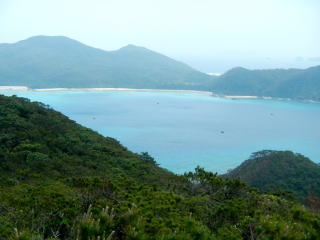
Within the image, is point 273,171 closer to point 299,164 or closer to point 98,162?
point 299,164

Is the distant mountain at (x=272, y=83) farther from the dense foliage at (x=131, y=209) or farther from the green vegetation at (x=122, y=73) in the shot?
the dense foliage at (x=131, y=209)

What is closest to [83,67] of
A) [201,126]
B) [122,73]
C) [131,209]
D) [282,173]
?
[122,73]

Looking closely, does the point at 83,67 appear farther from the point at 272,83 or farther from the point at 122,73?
the point at 272,83

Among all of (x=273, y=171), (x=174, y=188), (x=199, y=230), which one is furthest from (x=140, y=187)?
(x=273, y=171)

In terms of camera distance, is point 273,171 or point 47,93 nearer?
point 273,171

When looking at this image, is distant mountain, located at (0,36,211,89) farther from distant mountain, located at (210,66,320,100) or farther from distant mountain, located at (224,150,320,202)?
distant mountain, located at (224,150,320,202)

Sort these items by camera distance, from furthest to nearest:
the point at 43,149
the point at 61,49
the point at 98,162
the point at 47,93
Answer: the point at 61,49 < the point at 47,93 < the point at 98,162 < the point at 43,149
